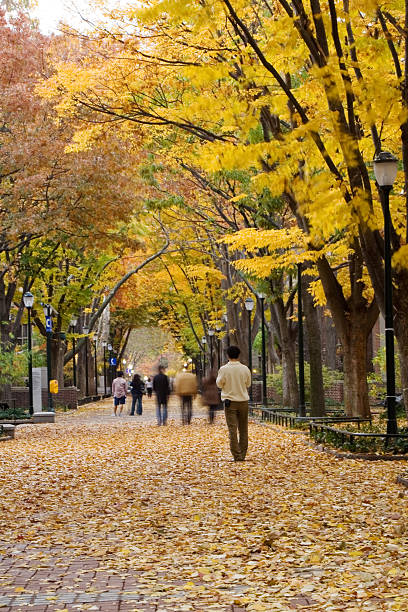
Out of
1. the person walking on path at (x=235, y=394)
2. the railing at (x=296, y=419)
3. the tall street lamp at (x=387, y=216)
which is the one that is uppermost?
the tall street lamp at (x=387, y=216)

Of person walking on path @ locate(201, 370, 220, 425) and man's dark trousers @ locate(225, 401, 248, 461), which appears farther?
person walking on path @ locate(201, 370, 220, 425)

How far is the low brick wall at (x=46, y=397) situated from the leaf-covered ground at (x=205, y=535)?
25.2m

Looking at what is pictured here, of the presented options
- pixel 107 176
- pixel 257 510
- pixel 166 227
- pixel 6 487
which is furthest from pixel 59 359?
pixel 257 510

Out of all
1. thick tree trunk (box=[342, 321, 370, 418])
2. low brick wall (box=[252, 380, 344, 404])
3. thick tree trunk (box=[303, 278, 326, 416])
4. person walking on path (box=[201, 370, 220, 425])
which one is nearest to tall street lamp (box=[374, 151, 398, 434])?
thick tree trunk (box=[342, 321, 370, 418])

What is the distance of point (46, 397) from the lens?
41.6 meters

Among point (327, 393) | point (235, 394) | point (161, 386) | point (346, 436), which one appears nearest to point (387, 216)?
point (235, 394)

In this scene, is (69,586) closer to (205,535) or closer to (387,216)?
(205,535)

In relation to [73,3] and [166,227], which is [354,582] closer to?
[73,3]

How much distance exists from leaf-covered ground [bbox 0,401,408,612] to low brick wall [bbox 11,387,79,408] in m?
25.2

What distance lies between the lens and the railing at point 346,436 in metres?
15.4

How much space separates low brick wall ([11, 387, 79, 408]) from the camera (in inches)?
1622

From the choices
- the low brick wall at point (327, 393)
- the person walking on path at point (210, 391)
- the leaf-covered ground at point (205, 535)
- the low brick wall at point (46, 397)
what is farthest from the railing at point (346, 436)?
the low brick wall at point (46, 397)

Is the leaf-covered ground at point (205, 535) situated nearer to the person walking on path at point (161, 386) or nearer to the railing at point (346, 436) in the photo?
the railing at point (346, 436)

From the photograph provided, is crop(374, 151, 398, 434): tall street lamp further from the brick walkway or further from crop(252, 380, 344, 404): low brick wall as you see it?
crop(252, 380, 344, 404): low brick wall
